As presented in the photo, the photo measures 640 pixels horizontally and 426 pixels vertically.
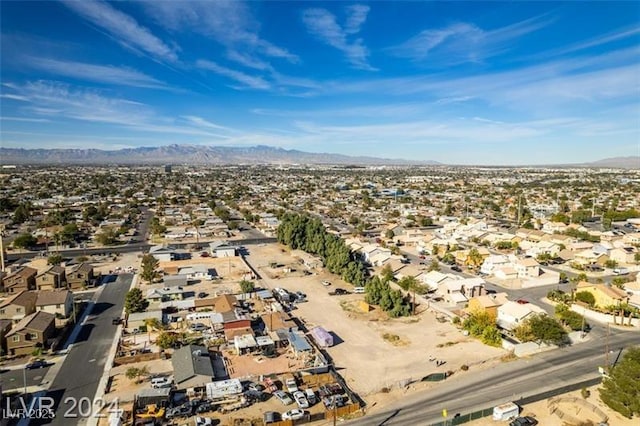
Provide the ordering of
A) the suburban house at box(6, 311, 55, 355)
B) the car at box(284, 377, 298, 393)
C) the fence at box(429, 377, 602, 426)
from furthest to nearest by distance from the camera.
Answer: the suburban house at box(6, 311, 55, 355), the car at box(284, 377, 298, 393), the fence at box(429, 377, 602, 426)

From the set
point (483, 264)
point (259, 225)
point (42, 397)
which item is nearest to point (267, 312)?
point (42, 397)

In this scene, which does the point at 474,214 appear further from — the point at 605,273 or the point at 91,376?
the point at 91,376

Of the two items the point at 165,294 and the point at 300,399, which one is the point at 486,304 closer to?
the point at 300,399

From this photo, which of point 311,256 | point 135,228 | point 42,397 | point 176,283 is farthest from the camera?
point 135,228

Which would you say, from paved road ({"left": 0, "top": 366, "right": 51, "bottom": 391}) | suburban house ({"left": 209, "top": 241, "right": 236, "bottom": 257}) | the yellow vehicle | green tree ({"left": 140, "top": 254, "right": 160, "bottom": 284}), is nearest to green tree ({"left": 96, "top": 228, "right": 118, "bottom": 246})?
suburban house ({"left": 209, "top": 241, "right": 236, "bottom": 257})

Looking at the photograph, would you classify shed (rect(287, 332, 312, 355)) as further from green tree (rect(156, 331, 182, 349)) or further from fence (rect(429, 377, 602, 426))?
fence (rect(429, 377, 602, 426))

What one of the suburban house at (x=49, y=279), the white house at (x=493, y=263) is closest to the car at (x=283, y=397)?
the suburban house at (x=49, y=279)
